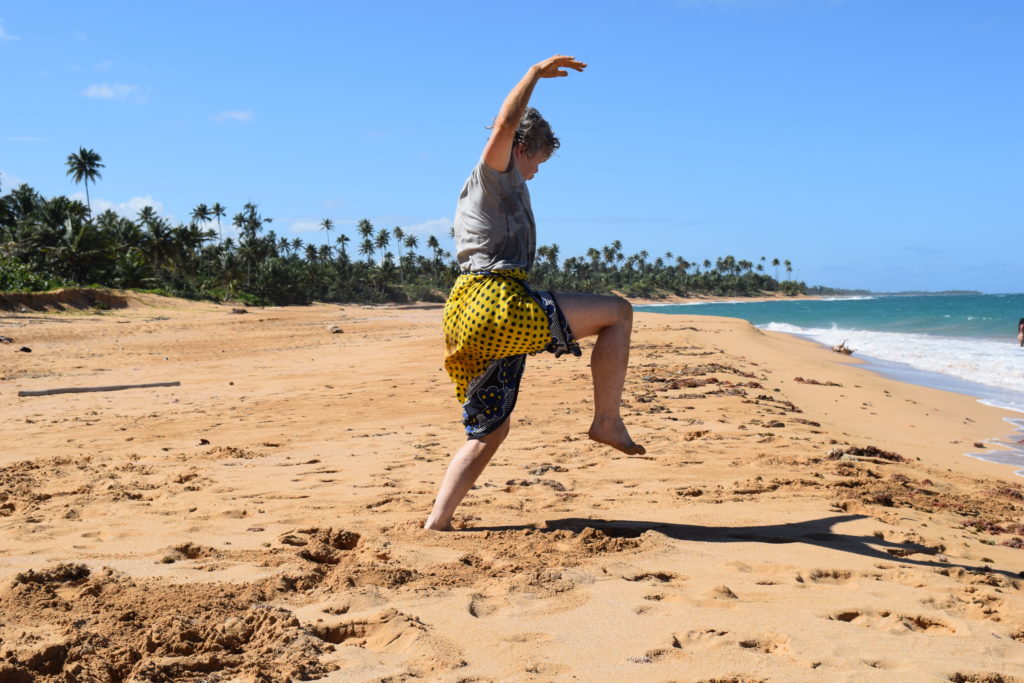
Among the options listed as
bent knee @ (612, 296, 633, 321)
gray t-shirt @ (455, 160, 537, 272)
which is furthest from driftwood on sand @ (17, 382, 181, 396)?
bent knee @ (612, 296, 633, 321)

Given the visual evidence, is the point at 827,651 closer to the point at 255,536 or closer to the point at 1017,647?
the point at 1017,647

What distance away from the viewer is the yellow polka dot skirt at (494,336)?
3.06 m

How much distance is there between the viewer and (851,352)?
21078mm

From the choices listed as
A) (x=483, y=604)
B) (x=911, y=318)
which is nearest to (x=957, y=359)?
(x=483, y=604)

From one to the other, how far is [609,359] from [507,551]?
35.6 inches

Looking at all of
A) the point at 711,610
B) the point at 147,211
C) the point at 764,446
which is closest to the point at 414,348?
the point at 764,446

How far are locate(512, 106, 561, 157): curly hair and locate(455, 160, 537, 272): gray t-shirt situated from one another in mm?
143

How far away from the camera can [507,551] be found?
305 cm

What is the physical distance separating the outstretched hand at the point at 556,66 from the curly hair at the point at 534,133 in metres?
0.20

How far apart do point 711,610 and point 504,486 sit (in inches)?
73.0

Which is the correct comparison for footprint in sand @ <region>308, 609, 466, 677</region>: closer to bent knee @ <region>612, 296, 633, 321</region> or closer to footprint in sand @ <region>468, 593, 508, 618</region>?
footprint in sand @ <region>468, 593, 508, 618</region>

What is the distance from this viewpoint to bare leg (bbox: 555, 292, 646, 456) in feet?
10.7

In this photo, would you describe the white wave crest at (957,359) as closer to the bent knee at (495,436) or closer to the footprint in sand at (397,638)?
the bent knee at (495,436)

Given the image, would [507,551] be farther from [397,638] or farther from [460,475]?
[397,638]
